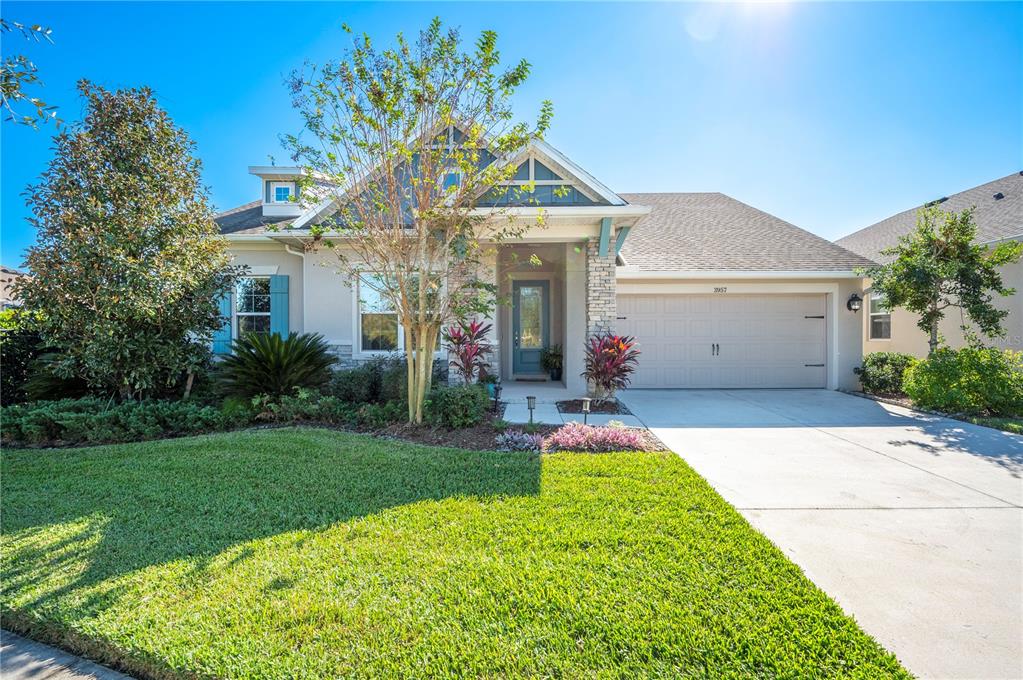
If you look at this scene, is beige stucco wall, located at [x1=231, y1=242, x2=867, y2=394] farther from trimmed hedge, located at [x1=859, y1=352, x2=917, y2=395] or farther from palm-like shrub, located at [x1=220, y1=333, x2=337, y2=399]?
palm-like shrub, located at [x1=220, y1=333, x2=337, y2=399]

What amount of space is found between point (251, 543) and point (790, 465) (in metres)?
5.30

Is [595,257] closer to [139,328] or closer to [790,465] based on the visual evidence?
[790,465]

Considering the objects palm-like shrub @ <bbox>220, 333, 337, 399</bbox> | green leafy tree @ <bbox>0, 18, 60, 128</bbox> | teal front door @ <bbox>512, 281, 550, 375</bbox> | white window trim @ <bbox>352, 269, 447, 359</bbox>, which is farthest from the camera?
teal front door @ <bbox>512, 281, 550, 375</bbox>

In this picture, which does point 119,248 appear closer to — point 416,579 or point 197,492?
point 197,492

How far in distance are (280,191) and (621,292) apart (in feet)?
30.2

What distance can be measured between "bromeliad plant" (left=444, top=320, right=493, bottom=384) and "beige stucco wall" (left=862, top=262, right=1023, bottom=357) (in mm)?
10034

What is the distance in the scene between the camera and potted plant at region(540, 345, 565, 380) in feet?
38.2

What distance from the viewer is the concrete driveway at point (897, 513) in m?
2.32

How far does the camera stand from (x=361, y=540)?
315 cm

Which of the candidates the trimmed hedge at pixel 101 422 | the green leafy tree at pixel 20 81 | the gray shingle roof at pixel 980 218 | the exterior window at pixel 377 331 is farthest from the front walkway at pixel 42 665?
the gray shingle roof at pixel 980 218

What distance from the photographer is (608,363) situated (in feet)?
27.0

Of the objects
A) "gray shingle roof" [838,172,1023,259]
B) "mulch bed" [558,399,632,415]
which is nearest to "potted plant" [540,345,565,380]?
"mulch bed" [558,399,632,415]

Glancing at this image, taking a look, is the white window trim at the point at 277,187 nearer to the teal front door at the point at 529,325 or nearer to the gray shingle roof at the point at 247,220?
the gray shingle roof at the point at 247,220

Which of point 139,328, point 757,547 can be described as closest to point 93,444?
point 139,328
